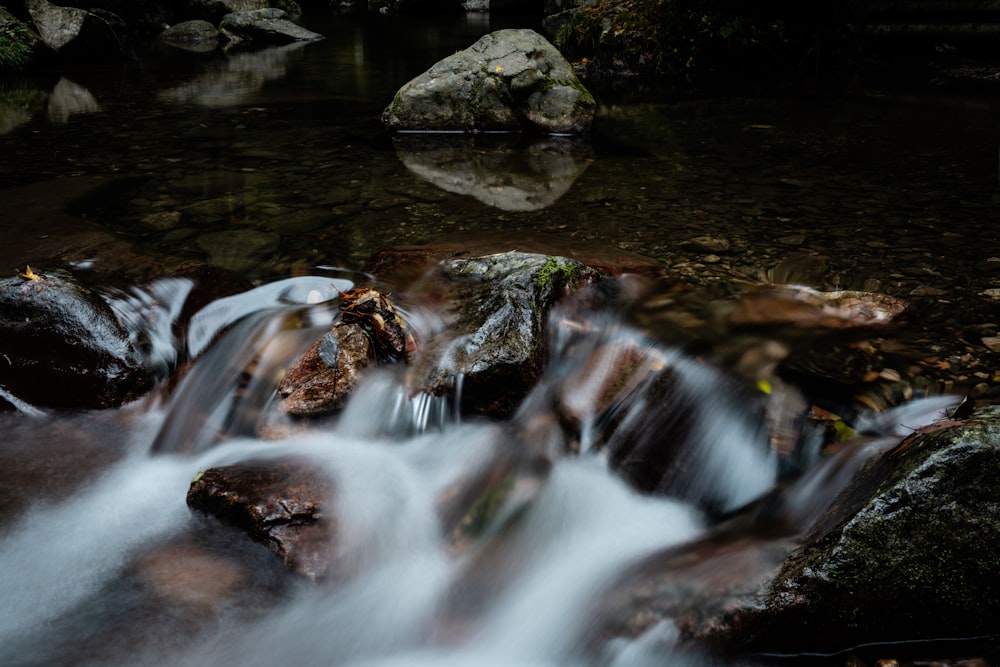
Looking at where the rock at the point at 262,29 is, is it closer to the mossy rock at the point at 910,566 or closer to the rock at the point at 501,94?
the rock at the point at 501,94

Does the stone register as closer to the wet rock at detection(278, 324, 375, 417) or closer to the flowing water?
the flowing water

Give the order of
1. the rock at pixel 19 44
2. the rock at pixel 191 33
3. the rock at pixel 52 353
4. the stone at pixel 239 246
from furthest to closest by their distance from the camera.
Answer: the rock at pixel 191 33
the rock at pixel 19 44
the stone at pixel 239 246
the rock at pixel 52 353

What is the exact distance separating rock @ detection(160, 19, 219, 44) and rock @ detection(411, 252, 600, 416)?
21.1 m

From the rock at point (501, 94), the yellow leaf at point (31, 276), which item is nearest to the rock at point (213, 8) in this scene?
the rock at point (501, 94)

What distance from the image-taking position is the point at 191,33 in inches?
851

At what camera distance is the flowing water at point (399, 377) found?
112 inches

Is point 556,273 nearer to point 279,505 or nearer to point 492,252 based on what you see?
point 492,252

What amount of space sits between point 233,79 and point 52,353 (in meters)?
11.0

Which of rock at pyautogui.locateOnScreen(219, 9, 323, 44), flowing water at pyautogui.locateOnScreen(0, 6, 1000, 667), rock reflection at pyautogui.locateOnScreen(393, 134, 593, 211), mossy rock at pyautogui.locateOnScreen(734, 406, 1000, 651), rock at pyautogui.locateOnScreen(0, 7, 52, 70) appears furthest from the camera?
rock at pyautogui.locateOnScreen(219, 9, 323, 44)

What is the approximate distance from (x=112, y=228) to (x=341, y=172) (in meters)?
2.28

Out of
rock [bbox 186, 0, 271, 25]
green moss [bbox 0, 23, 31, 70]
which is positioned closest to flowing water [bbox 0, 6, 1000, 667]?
green moss [bbox 0, 23, 31, 70]

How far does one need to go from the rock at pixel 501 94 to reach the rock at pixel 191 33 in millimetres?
16086

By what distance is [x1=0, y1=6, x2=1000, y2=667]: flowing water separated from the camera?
2857 millimetres

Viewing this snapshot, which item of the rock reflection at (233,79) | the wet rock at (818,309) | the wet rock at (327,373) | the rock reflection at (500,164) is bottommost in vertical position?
the wet rock at (327,373)
